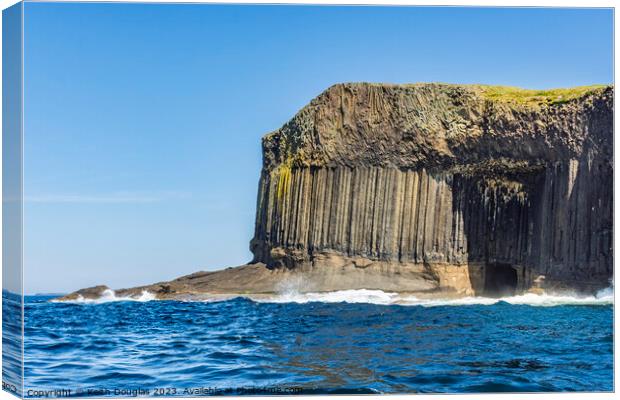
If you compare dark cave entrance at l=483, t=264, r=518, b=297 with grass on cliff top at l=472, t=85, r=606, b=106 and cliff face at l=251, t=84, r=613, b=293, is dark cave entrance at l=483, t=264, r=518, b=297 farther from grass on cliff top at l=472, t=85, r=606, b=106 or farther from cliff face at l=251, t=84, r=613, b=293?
grass on cliff top at l=472, t=85, r=606, b=106

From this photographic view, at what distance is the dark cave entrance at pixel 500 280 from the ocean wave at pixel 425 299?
83.7 inches

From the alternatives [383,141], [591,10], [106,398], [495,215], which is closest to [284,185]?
[383,141]

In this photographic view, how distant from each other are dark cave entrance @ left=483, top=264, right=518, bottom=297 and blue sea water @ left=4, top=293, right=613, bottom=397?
73.3 ft

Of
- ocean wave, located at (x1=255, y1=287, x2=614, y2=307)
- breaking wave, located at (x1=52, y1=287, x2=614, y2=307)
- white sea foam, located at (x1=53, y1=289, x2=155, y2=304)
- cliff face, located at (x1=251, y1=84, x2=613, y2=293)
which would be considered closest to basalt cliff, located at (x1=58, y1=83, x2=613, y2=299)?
cliff face, located at (x1=251, y1=84, x2=613, y2=293)

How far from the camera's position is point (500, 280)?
52.5 m

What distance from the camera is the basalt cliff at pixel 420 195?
48.6 m

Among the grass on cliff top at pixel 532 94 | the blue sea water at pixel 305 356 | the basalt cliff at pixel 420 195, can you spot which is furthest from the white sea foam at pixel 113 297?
the grass on cliff top at pixel 532 94

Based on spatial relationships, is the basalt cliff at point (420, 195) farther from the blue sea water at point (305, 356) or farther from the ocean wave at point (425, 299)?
→ the blue sea water at point (305, 356)

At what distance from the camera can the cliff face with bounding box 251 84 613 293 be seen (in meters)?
47.7

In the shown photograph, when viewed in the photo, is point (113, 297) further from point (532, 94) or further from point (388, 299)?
point (532, 94)

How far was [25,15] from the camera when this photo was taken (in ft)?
57.5

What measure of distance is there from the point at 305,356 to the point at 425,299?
91.2ft

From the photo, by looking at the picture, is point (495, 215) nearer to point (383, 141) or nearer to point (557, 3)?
point (383, 141)

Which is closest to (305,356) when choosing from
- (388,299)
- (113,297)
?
(388,299)
